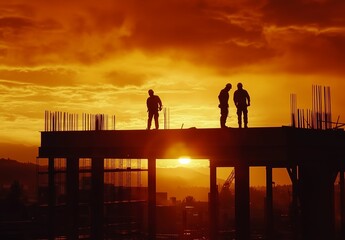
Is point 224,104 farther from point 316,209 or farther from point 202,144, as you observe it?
point 316,209

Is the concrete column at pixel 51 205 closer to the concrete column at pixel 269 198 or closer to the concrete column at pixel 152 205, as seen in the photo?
the concrete column at pixel 152 205

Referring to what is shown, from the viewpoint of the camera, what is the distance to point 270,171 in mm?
31812

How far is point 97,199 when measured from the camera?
23469 millimetres

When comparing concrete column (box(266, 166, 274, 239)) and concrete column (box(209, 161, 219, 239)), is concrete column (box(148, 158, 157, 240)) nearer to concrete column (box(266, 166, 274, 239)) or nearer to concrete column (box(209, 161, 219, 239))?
concrete column (box(209, 161, 219, 239))

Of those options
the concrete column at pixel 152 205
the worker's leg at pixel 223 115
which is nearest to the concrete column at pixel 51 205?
the concrete column at pixel 152 205

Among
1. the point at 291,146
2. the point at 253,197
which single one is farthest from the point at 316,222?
the point at 253,197

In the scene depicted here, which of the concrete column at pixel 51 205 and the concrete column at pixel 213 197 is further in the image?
the concrete column at pixel 213 197

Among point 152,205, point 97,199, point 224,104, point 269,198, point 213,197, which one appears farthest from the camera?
point 269,198

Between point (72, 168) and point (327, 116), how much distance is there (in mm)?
10703

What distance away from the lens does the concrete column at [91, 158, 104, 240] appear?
2336 cm

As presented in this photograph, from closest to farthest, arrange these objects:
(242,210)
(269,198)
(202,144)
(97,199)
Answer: (242,210), (202,144), (97,199), (269,198)

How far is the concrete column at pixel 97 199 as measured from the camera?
23.4m

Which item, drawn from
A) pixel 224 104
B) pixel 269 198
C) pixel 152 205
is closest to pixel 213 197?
pixel 269 198

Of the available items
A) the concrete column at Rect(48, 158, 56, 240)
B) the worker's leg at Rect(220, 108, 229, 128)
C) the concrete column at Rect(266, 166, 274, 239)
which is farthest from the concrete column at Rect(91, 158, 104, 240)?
the concrete column at Rect(266, 166, 274, 239)
